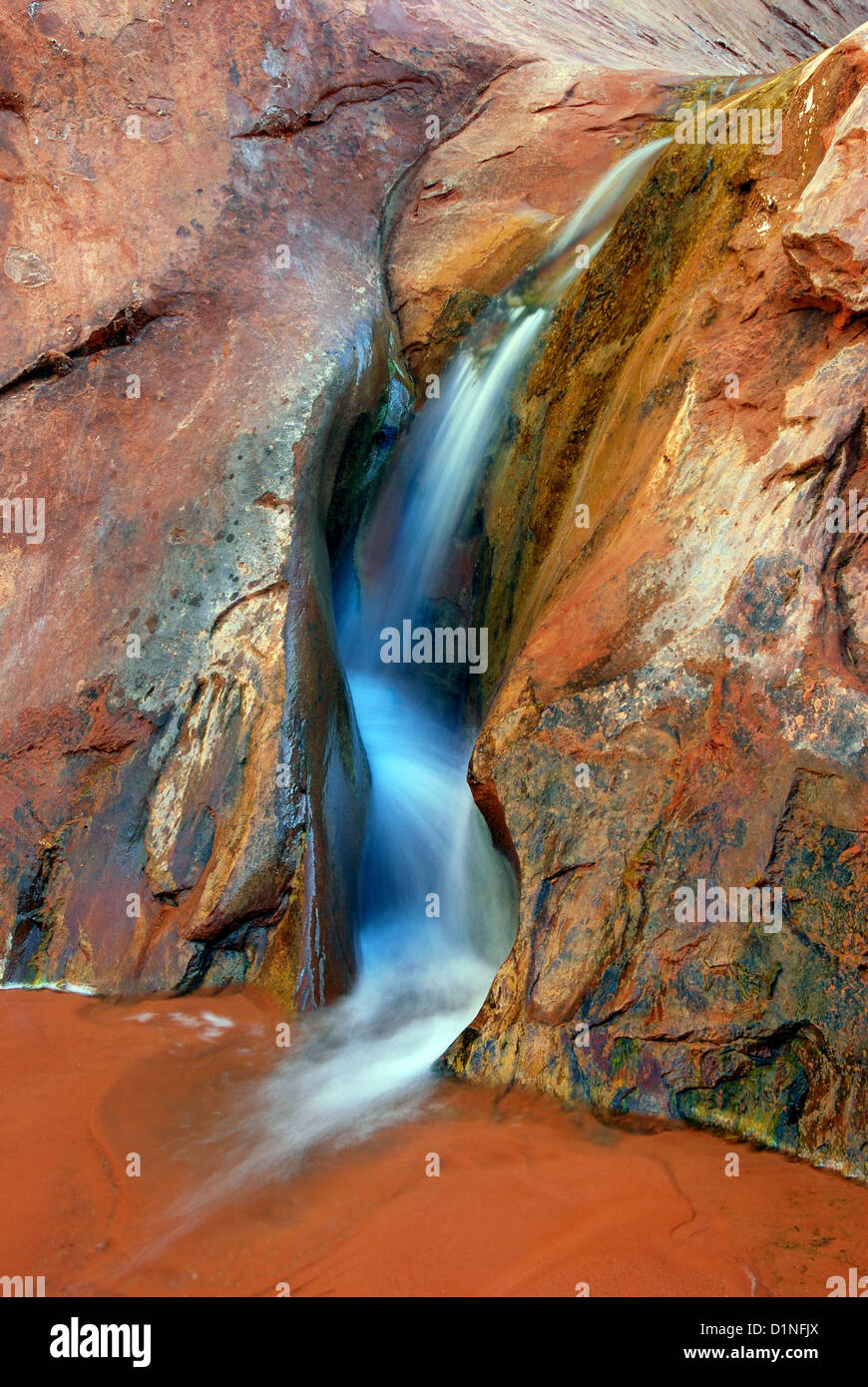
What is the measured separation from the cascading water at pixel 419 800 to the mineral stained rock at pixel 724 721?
1.83 ft

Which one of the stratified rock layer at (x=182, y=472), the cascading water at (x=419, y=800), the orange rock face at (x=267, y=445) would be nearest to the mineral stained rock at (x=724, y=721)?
the orange rock face at (x=267, y=445)

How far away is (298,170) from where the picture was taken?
678 centimetres

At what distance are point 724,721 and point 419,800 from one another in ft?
7.41

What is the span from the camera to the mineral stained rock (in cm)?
374

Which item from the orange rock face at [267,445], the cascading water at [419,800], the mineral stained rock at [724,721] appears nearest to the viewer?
the mineral stained rock at [724,721]

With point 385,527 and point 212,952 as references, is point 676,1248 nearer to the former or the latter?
point 212,952

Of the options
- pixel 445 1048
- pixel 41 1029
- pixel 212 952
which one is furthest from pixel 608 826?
pixel 41 1029

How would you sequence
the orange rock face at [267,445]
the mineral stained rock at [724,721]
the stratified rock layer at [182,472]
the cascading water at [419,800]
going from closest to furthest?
1. the mineral stained rock at [724,721]
2. the cascading water at [419,800]
3. the orange rock face at [267,445]
4. the stratified rock layer at [182,472]

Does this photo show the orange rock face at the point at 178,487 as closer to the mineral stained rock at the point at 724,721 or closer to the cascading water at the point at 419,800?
the cascading water at the point at 419,800

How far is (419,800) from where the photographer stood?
19.4 feet

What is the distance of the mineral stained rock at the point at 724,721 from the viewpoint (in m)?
3.74

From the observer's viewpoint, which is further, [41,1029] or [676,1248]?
[41,1029]

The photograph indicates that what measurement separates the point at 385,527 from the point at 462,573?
23.0 inches

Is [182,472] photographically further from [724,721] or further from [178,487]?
[724,721]
